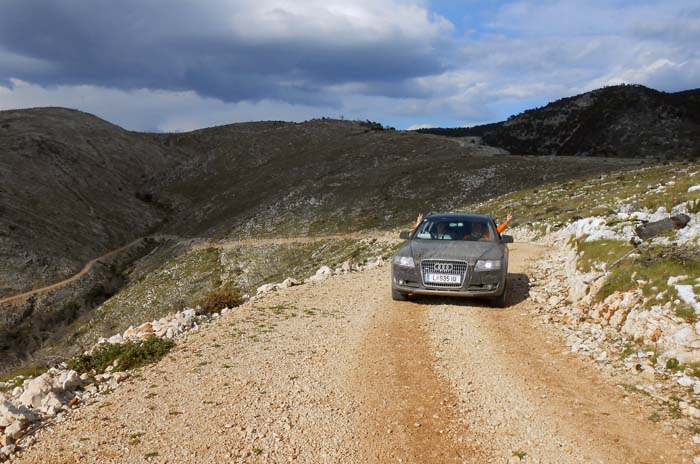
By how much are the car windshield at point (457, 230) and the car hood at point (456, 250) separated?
0.37 meters

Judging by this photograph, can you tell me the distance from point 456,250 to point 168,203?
64748mm

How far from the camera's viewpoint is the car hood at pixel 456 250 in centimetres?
1128

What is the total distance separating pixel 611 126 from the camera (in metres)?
96.9

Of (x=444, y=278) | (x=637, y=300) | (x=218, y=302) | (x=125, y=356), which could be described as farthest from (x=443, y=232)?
(x=125, y=356)

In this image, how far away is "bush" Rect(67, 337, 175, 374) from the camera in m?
8.55

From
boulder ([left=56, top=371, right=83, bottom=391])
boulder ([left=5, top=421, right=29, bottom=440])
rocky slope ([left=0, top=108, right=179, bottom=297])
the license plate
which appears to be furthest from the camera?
rocky slope ([left=0, top=108, right=179, bottom=297])

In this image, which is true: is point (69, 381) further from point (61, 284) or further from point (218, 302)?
point (61, 284)

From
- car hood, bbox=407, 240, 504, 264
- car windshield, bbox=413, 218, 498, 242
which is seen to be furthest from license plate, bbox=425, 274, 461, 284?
car windshield, bbox=413, 218, 498, 242

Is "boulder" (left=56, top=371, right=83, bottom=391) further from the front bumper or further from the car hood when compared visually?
the car hood

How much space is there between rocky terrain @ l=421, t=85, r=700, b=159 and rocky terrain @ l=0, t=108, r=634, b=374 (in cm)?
3506

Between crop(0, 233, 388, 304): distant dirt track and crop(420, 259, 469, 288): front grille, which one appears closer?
crop(420, 259, 469, 288): front grille

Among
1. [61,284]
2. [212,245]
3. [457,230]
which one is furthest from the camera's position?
[212,245]

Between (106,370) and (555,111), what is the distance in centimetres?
12176

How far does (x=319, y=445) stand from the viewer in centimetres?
550
